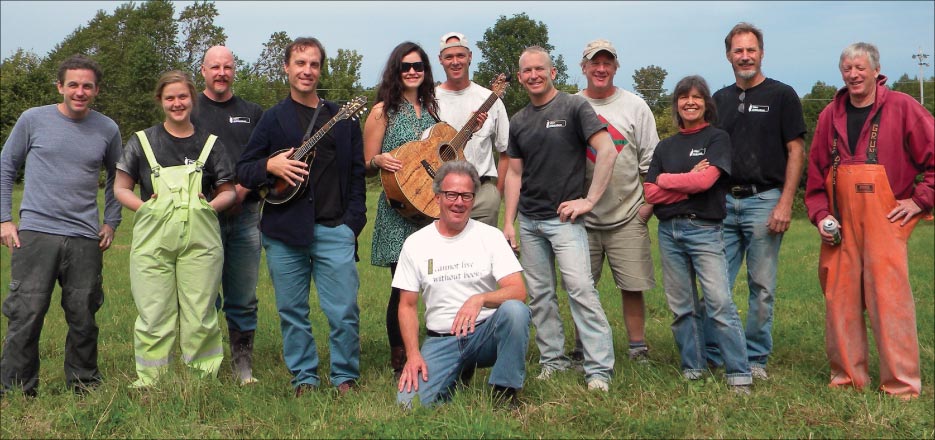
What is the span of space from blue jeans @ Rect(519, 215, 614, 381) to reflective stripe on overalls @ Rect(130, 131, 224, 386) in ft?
7.38

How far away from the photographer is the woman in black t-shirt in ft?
18.6

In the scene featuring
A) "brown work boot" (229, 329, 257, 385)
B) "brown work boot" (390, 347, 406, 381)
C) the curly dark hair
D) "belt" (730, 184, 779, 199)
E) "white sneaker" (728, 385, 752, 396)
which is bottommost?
"white sneaker" (728, 385, 752, 396)

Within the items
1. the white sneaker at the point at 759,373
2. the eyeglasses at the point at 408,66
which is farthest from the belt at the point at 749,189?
the eyeglasses at the point at 408,66

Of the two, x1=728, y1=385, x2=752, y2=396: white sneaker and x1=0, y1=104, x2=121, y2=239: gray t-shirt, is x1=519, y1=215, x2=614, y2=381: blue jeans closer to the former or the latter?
x1=728, y1=385, x2=752, y2=396: white sneaker

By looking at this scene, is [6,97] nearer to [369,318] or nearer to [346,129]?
[369,318]

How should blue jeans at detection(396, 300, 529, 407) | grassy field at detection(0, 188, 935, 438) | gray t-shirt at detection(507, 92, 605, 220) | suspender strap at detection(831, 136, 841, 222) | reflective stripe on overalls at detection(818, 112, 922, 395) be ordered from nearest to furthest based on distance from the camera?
grassy field at detection(0, 188, 935, 438)
blue jeans at detection(396, 300, 529, 407)
reflective stripe on overalls at detection(818, 112, 922, 395)
gray t-shirt at detection(507, 92, 605, 220)
suspender strap at detection(831, 136, 841, 222)

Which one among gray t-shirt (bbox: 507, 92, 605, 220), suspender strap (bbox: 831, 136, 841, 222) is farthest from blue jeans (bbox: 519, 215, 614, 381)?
suspender strap (bbox: 831, 136, 841, 222)

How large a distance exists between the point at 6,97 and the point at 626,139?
45.1ft

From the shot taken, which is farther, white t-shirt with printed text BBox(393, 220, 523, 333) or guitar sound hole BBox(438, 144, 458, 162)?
guitar sound hole BBox(438, 144, 458, 162)

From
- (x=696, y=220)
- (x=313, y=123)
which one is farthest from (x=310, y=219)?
(x=696, y=220)

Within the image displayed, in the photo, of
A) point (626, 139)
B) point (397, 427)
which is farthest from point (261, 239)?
point (626, 139)

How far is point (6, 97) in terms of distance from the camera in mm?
15688

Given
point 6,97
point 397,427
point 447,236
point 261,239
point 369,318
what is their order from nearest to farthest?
point 397,427
point 447,236
point 261,239
point 369,318
point 6,97

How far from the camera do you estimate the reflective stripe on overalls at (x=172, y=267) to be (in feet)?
17.9
